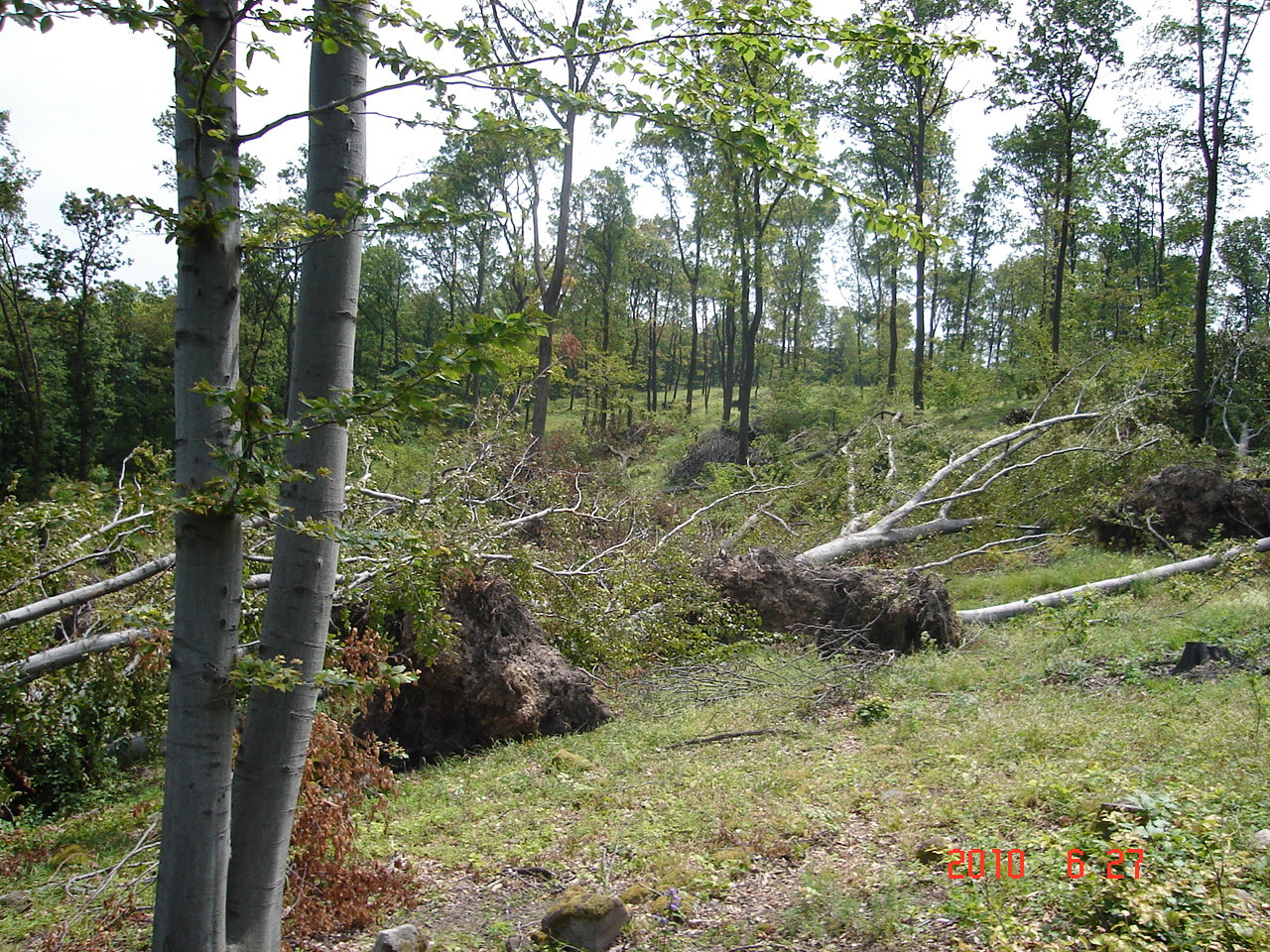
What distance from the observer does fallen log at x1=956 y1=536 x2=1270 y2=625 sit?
9.25 metres

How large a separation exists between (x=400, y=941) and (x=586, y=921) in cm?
78

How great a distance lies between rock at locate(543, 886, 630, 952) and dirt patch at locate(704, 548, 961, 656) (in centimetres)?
543

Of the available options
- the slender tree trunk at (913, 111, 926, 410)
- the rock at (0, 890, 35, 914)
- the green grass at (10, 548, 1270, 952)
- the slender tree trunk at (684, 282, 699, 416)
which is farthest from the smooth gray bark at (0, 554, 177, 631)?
the slender tree trunk at (684, 282, 699, 416)

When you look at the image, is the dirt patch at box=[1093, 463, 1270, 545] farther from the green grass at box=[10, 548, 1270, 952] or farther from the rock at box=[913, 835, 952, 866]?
the rock at box=[913, 835, 952, 866]

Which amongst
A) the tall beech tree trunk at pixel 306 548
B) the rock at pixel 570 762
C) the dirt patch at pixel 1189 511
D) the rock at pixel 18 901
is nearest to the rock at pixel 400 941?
the tall beech tree trunk at pixel 306 548

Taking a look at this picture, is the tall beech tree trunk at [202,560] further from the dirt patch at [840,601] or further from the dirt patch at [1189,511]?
the dirt patch at [1189,511]

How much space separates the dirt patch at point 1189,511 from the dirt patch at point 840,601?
441 cm

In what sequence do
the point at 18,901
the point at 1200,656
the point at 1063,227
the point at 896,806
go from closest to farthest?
the point at 18,901, the point at 896,806, the point at 1200,656, the point at 1063,227

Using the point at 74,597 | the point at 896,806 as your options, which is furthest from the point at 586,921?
the point at 74,597

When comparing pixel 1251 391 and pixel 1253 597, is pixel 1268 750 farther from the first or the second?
pixel 1251 391

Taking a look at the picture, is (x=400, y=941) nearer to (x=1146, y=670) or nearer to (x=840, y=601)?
(x=1146, y=670)

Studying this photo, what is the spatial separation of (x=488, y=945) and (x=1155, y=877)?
8.97ft

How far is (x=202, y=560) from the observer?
88.2 inches
